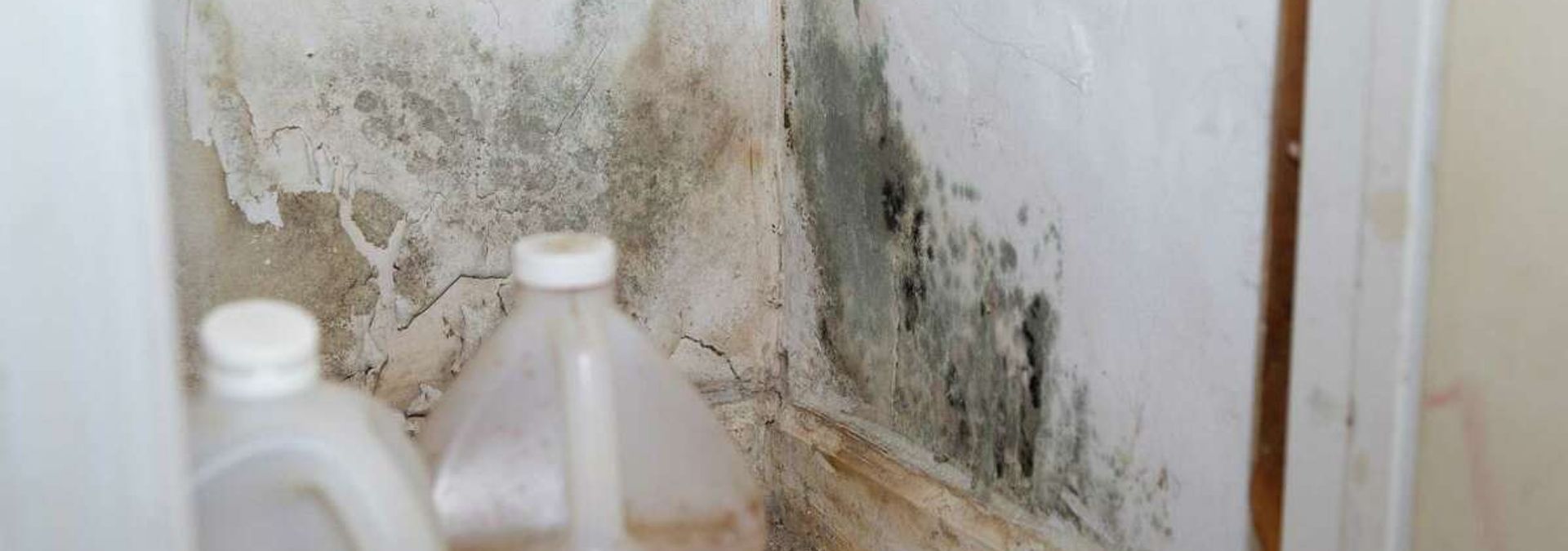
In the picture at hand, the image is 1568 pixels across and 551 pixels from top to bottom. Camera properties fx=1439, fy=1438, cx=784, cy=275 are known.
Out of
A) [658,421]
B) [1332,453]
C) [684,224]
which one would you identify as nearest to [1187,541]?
[1332,453]

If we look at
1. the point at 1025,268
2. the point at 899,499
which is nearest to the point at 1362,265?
the point at 1025,268

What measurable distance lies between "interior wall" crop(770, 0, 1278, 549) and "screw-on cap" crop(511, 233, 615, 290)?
2.02ft

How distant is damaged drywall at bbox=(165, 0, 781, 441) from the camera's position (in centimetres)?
165

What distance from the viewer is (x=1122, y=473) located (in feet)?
4.71

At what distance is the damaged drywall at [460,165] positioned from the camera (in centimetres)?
165

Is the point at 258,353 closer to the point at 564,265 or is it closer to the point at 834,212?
the point at 564,265

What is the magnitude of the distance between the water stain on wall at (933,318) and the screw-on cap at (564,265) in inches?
29.1

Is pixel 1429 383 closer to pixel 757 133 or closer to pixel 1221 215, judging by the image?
pixel 1221 215

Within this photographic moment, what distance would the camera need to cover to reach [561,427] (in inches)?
34.5

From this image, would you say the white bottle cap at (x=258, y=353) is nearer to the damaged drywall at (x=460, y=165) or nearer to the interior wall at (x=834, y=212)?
the interior wall at (x=834, y=212)

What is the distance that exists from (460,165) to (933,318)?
0.62 metres

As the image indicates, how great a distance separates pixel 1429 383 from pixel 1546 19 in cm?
29

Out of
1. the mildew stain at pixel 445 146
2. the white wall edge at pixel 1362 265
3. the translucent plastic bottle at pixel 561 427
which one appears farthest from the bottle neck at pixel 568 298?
the mildew stain at pixel 445 146

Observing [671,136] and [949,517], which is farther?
[671,136]
